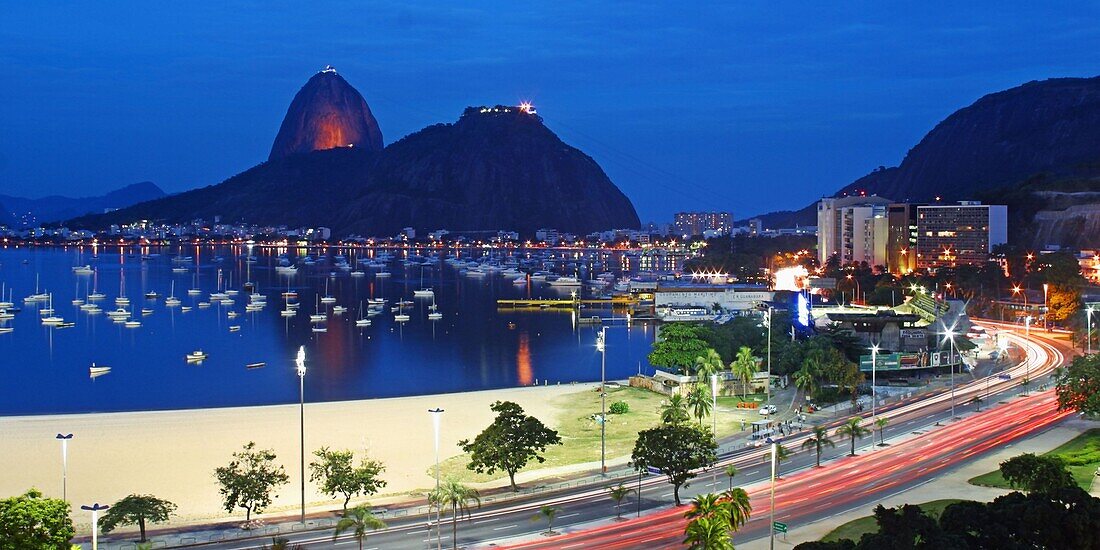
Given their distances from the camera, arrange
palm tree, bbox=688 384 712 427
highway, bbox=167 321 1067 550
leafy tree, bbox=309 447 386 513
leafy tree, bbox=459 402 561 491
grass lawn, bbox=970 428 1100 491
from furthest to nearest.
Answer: palm tree, bbox=688 384 712 427 → leafy tree, bbox=459 402 561 491 → grass lawn, bbox=970 428 1100 491 → leafy tree, bbox=309 447 386 513 → highway, bbox=167 321 1067 550

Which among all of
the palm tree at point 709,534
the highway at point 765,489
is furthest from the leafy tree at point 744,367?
the palm tree at point 709,534

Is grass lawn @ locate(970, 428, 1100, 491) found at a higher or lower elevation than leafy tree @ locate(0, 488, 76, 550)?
lower

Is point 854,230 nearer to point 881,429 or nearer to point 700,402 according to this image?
point 700,402

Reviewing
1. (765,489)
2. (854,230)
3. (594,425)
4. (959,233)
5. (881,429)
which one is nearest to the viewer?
(765,489)

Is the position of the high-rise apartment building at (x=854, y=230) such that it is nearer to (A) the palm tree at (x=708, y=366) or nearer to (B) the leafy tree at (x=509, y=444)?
(A) the palm tree at (x=708, y=366)

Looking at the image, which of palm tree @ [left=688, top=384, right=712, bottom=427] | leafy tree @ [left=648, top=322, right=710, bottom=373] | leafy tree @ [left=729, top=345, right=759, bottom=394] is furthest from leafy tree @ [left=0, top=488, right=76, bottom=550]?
leafy tree @ [left=648, top=322, right=710, bottom=373]

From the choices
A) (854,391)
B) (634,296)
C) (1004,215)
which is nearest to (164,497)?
(854,391)

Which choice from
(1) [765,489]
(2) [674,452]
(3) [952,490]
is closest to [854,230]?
(3) [952,490]

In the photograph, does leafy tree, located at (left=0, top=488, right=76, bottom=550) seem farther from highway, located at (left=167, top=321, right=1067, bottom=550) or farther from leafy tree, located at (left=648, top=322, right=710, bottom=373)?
leafy tree, located at (left=648, top=322, right=710, bottom=373)
